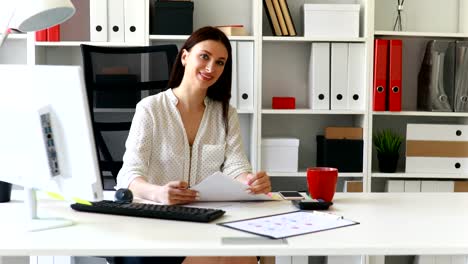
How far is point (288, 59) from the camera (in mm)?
3775

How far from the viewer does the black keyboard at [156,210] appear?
164cm

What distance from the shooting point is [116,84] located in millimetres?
2666

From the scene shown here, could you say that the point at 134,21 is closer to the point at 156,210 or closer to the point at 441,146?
the point at 441,146

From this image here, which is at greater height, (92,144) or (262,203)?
(92,144)

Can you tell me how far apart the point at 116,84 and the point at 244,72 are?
95 centimetres

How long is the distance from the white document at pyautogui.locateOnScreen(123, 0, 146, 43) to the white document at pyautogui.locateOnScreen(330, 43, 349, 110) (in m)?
0.99

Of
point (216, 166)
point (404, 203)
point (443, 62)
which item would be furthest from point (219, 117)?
point (443, 62)

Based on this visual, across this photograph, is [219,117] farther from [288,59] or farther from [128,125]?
[288,59]

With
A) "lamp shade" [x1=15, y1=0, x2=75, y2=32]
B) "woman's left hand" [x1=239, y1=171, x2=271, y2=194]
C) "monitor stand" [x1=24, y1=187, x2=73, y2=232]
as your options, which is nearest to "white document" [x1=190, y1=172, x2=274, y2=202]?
"woman's left hand" [x1=239, y1=171, x2=271, y2=194]

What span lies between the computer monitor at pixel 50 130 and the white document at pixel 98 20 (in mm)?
1920

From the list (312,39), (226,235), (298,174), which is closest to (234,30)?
(312,39)

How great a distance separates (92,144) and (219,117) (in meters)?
0.95

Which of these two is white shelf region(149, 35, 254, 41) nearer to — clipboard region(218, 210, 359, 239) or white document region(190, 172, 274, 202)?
white document region(190, 172, 274, 202)

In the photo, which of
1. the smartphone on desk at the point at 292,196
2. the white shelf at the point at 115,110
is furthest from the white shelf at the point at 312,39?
the smartphone on desk at the point at 292,196
